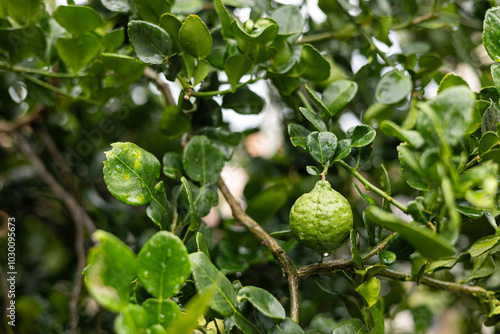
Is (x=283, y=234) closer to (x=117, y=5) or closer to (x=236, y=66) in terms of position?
(x=236, y=66)

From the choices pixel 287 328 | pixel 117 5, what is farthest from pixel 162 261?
pixel 117 5

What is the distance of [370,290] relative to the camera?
0.41 m

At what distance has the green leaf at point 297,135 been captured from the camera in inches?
18.4

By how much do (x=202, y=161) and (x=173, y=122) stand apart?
7 cm

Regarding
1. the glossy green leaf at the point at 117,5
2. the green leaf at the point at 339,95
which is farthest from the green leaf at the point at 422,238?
the glossy green leaf at the point at 117,5

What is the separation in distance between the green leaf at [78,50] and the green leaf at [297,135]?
1.01 feet

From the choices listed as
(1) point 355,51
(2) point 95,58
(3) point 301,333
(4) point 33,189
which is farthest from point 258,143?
(3) point 301,333

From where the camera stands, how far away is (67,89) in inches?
27.1

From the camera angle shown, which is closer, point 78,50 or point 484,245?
point 484,245

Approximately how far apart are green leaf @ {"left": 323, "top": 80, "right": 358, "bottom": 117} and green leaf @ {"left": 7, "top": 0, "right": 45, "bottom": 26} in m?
0.42

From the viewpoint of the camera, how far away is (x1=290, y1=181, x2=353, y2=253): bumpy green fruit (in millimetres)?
414

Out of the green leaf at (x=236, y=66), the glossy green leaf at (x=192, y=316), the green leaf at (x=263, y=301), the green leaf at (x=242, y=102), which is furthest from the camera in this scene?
the green leaf at (x=242, y=102)

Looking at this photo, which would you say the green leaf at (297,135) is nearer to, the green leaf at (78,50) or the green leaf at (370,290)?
the green leaf at (370,290)

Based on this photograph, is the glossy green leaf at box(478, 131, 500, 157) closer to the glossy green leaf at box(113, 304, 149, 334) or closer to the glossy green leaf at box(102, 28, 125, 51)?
the glossy green leaf at box(113, 304, 149, 334)
